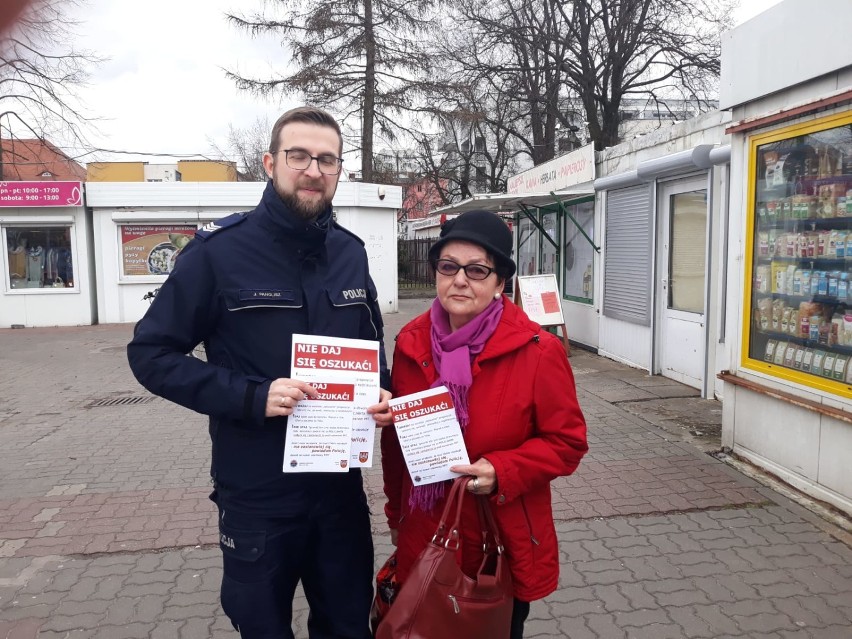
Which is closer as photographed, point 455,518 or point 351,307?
point 455,518

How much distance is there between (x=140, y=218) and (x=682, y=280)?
12.5m

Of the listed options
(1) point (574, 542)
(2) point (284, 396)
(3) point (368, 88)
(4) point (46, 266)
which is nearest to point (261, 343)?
(2) point (284, 396)

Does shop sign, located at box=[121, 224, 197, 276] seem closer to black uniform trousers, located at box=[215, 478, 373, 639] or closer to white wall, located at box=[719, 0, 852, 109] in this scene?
white wall, located at box=[719, 0, 852, 109]

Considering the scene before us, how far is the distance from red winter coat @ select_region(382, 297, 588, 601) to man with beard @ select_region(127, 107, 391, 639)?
33cm

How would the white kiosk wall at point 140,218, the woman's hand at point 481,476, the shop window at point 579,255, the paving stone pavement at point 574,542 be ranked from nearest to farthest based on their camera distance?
the woman's hand at point 481,476 < the paving stone pavement at point 574,542 < the shop window at point 579,255 < the white kiosk wall at point 140,218

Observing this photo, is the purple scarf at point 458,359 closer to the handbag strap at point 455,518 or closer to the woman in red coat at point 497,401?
the woman in red coat at point 497,401

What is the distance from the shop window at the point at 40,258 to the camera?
50.9 feet

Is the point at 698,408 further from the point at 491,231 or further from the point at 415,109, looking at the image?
the point at 415,109

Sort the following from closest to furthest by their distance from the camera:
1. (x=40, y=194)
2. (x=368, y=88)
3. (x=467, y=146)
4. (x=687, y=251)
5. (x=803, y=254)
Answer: (x=803, y=254)
(x=687, y=251)
(x=40, y=194)
(x=368, y=88)
(x=467, y=146)

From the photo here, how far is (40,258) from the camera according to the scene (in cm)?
1566

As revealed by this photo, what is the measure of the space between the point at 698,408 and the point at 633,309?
7.44 feet

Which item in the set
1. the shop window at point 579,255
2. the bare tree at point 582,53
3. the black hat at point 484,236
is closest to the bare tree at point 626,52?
the bare tree at point 582,53

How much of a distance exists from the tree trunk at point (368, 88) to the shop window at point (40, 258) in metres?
8.53

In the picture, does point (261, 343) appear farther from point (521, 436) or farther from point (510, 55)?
point (510, 55)
